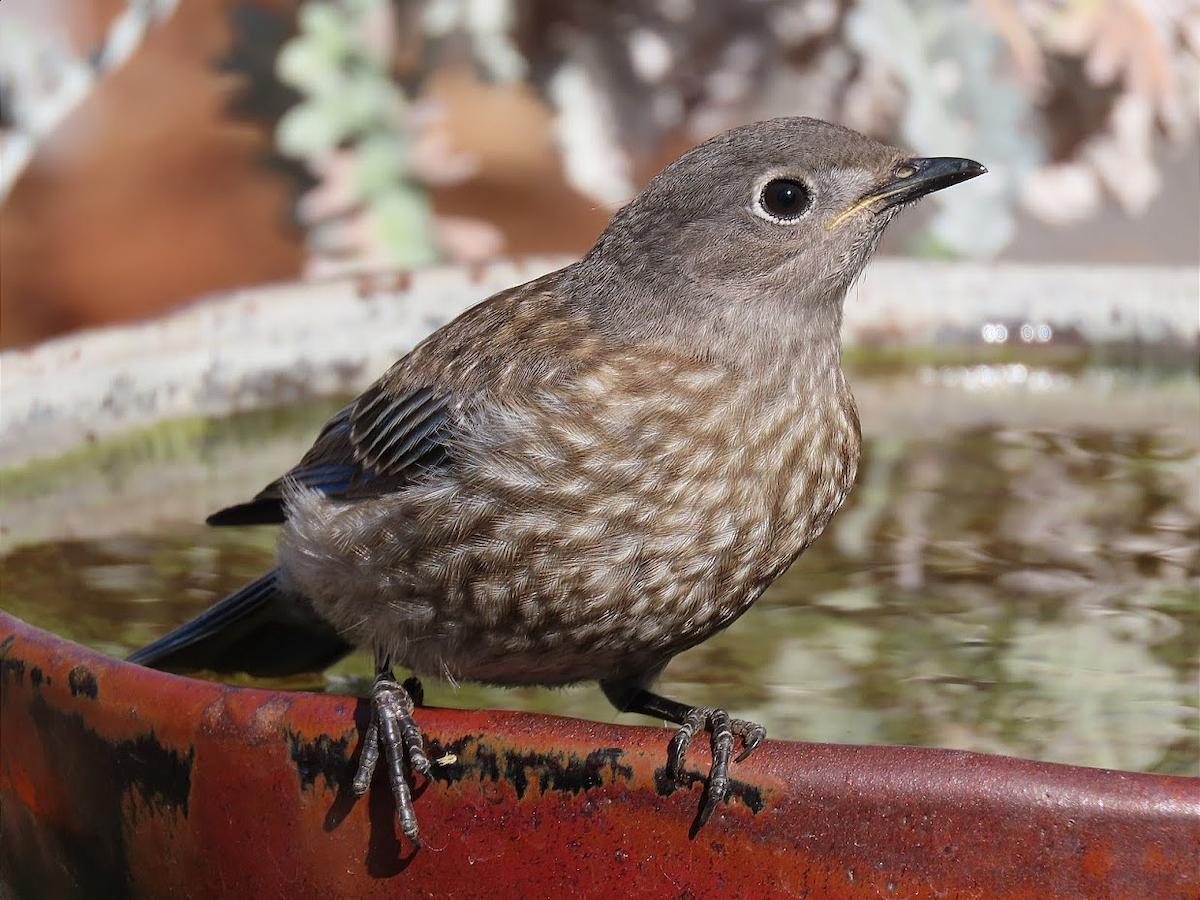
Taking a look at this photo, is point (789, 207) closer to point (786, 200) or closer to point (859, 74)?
point (786, 200)

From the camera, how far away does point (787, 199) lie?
4023 mm

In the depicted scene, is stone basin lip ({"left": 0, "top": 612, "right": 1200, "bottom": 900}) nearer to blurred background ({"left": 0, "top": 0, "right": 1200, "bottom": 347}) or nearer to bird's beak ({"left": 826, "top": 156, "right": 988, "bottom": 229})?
bird's beak ({"left": 826, "top": 156, "right": 988, "bottom": 229})

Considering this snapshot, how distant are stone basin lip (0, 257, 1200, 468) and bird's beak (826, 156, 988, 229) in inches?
75.8

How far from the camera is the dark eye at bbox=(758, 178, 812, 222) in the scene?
403 cm

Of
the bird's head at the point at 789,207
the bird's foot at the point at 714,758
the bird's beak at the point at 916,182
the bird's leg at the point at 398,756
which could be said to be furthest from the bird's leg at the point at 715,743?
the bird's beak at the point at 916,182

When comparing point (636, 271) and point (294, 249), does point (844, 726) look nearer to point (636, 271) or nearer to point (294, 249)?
point (636, 271)

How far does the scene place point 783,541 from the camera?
149 inches

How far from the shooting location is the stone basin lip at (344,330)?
495 cm

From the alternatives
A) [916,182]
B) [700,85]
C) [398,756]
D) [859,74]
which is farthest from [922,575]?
[700,85]

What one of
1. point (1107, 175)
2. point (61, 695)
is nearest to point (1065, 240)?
point (1107, 175)

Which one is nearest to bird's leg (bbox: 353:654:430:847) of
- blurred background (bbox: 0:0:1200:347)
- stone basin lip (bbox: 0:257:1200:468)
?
stone basin lip (bbox: 0:257:1200:468)

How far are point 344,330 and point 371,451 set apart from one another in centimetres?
153

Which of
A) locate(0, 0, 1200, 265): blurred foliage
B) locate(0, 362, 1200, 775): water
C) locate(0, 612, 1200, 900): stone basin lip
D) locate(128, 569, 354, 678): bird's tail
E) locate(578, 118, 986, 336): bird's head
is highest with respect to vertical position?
locate(0, 0, 1200, 265): blurred foliage

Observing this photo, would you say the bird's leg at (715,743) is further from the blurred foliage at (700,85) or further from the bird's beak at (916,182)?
the blurred foliage at (700,85)
